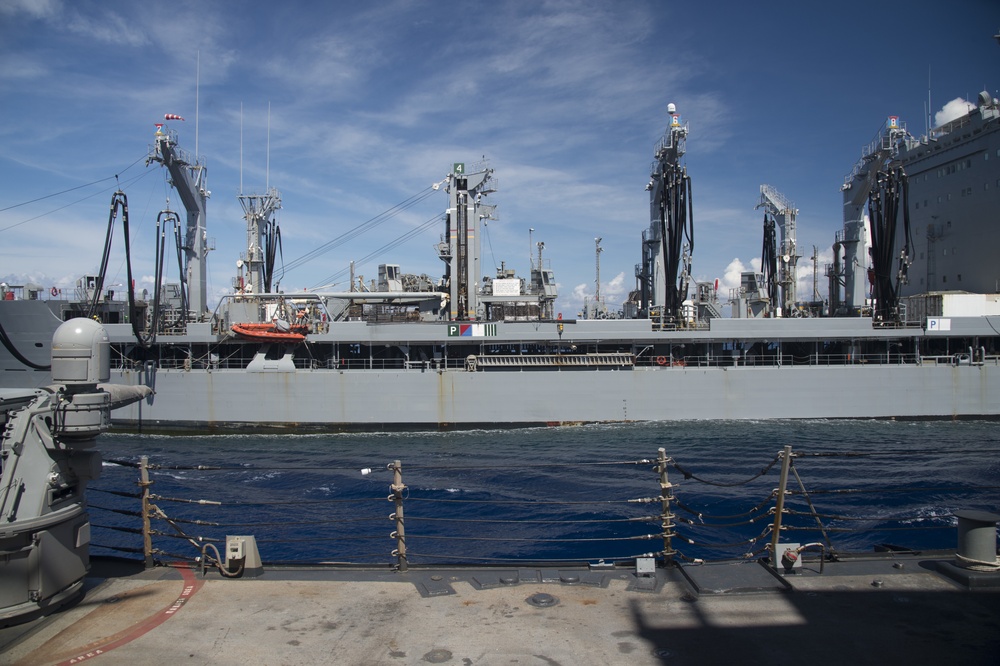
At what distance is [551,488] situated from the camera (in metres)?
15.5

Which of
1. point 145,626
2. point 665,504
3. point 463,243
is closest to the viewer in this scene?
point 145,626

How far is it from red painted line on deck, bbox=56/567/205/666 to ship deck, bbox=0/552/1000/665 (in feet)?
0.05

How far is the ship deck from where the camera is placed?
12.3 feet

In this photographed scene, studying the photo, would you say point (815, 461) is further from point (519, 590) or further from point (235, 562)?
point (235, 562)

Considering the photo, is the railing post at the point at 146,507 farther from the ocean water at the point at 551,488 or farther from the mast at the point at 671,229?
the mast at the point at 671,229

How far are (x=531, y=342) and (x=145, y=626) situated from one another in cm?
2137

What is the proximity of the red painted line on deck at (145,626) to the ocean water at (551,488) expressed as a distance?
214 cm

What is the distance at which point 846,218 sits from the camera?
31.0 m

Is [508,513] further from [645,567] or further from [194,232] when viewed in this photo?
[194,232]

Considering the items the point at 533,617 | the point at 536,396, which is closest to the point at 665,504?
the point at 533,617

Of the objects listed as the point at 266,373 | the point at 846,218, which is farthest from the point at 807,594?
the point at 846,218

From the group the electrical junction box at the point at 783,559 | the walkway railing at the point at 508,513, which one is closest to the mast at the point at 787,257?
the walkway railing at the point at 508,513

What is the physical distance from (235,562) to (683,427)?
2070 centimetres

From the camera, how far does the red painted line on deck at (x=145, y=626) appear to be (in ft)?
12.5
